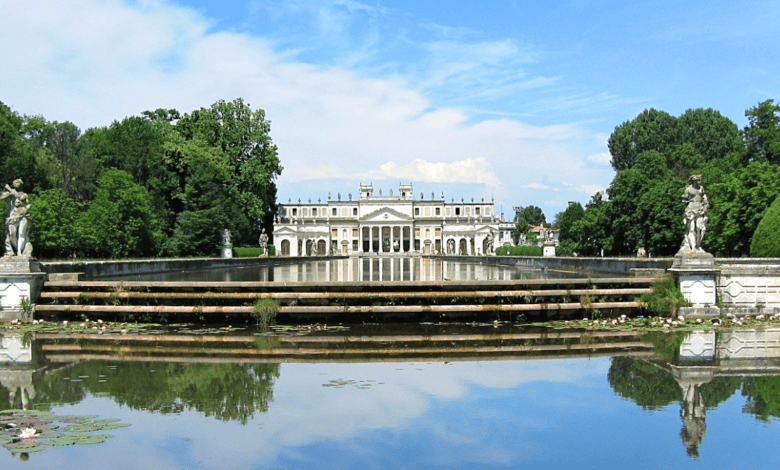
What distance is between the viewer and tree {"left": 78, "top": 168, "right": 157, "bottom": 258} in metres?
38.2

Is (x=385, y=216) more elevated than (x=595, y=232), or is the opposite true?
(x=385, y=216)

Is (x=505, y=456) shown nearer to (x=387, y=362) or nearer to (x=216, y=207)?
(x=387, y=362)

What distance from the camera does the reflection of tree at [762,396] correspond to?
5832 millimetres

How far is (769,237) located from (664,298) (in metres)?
13.9

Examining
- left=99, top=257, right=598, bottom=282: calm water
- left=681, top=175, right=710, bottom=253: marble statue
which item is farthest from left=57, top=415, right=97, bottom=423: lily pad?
left=99, top=257, right=598, bottom=282: calm water

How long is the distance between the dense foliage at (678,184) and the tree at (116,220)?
3217cm

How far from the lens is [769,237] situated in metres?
23.6

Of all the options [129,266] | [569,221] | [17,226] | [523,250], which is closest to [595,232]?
[523,250]

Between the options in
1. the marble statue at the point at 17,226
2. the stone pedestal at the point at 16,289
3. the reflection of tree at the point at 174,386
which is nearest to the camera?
the reflection of tree at the point at 174,386

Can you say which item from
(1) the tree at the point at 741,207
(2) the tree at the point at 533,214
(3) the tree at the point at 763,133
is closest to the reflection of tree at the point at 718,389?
(1) the tree at the point at 741,207

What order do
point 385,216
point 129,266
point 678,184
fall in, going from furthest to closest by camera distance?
point 385,216
point 678,184
point 129,266

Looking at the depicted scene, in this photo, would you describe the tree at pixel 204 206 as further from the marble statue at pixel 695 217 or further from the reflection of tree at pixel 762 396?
the reflection of tree at pixel 762 396

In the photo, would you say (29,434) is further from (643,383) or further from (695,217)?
(695,217)

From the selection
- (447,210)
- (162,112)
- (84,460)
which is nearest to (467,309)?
(84,460)
